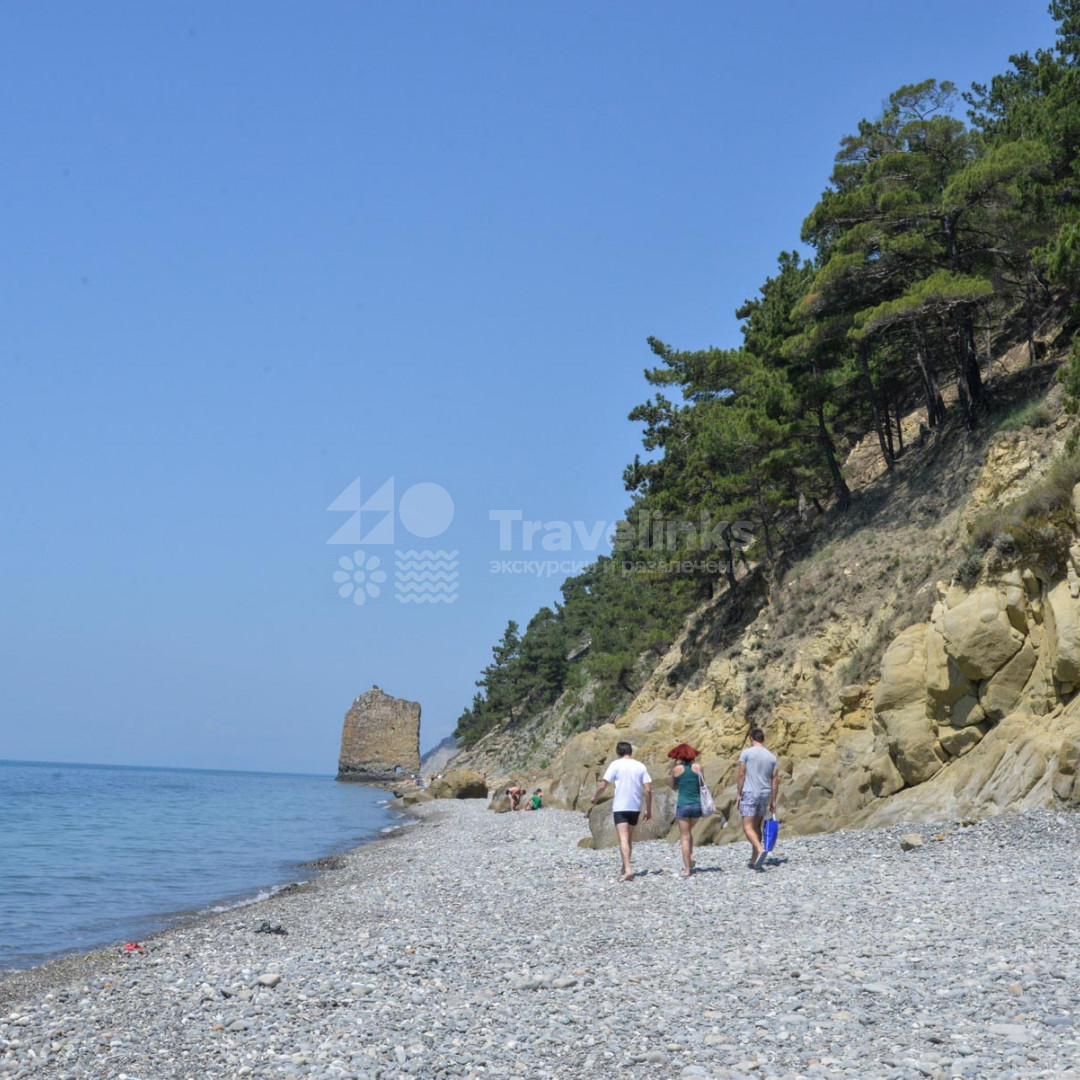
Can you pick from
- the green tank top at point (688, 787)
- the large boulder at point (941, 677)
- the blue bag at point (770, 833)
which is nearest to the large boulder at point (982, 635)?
the large boulder at point (941, 677)

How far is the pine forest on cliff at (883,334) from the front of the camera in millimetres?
24016

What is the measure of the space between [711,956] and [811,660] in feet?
59.3

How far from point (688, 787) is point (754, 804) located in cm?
102

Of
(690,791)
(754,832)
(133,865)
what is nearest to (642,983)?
(690,791)

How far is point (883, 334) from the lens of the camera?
94.9 feet

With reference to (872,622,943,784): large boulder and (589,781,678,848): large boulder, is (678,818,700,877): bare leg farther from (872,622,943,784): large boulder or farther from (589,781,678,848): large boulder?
(589,781,678,848): large boulder

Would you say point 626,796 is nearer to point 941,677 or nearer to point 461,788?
point 941,677

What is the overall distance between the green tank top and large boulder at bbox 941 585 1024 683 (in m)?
5.43

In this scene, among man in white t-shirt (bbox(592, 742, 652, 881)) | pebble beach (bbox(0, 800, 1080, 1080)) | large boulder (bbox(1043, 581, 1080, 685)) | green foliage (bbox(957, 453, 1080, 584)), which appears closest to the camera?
pebble beach (bbox(0, 800, 1080, 1080))

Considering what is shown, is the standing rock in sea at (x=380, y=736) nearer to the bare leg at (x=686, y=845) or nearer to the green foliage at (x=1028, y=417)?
the green foliage at (x=1028, y=417)

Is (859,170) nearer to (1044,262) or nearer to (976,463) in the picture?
(1044,262)

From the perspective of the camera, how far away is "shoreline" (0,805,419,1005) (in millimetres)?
11756

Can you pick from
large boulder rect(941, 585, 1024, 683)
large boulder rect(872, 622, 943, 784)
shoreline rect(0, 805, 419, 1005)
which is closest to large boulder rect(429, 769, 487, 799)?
shoreline rect(0, 805, 419, 1005)

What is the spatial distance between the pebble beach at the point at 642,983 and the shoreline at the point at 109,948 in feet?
0.30
